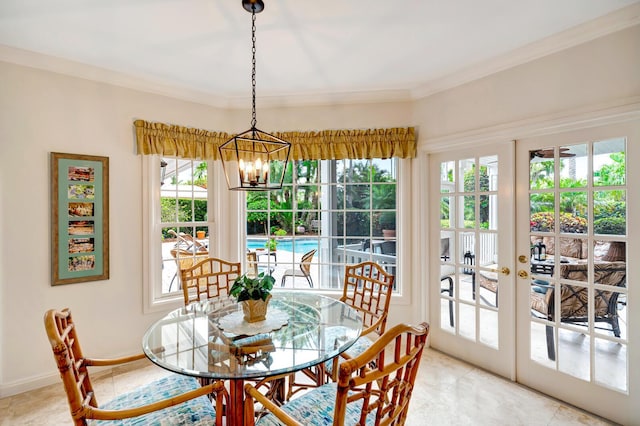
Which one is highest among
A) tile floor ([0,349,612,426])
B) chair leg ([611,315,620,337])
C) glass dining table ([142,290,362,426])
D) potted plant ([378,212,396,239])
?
potted plant ([378,212,396,239])

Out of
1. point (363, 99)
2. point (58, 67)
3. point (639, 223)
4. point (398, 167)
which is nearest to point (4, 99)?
point (58, 67)

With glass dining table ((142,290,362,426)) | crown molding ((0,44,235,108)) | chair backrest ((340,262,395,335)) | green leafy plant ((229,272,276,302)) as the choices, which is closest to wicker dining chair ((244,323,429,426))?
glass dining table ((142,290,362,426))

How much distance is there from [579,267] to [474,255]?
0.77 metres

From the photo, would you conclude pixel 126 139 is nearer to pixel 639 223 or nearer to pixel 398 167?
pixel 398 167

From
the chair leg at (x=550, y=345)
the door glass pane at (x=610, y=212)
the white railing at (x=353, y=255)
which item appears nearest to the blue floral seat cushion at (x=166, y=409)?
the white railing at (x=353, y=255)

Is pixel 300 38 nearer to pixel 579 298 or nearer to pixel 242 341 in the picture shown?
pixel 242 341

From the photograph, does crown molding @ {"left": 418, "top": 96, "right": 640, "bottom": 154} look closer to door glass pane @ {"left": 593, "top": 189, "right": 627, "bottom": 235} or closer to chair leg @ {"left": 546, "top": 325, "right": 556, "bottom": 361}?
door glass pane @ {"left": 593, "top": 189, "right": 627, "bottom": 235}

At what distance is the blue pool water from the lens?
3654 mm

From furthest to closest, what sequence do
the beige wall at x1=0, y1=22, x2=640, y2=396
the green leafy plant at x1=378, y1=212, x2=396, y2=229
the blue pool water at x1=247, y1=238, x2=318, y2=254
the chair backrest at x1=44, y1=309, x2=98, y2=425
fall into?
the blue pool water at x1=247, y1=238, x2=318, y2=254
the green leafy plant at x1=378, y1=212, x2=396, y2=229
the beige wall at x1=0, y1=22, x2=640, y2=396
the chair backrest at x1=44, y1=309, x2=98, y2=425

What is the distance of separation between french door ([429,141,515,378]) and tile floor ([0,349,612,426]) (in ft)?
0.82

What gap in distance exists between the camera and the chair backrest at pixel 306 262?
3664 mm

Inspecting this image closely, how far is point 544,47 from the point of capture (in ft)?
7.80

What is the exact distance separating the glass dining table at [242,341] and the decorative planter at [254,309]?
0.14 feet

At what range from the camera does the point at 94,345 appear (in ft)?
9.26
